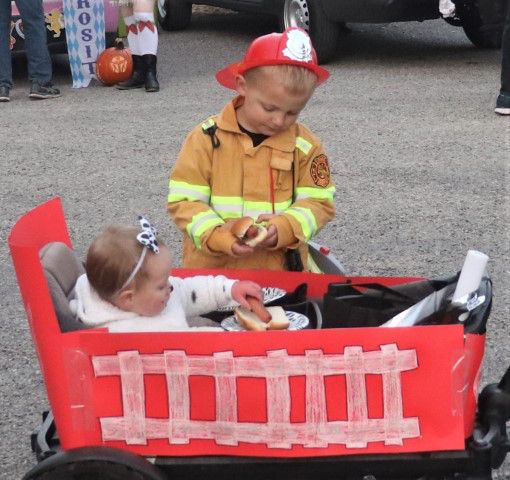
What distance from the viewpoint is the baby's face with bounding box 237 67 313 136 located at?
10.7 ft

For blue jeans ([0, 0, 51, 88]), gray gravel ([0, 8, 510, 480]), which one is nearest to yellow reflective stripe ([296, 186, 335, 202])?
gray gravel ([0, 8, 510, 480])

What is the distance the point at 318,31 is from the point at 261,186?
19.6 ft

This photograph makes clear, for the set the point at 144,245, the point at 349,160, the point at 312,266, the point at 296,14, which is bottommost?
the point at 296,14

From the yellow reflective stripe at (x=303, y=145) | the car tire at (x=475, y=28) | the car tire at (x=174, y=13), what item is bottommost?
the car tire at (x=174, y=13)

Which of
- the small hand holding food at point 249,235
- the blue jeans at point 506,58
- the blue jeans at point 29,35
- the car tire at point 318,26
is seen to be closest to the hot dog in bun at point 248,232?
the small hand holding food at point 249,235

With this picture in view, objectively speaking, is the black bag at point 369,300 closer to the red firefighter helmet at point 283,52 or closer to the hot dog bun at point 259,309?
the hot dog bun at point 259,309

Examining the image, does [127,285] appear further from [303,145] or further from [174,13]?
[174,13]

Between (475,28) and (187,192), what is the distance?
23.0ft

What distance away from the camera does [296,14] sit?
31.6ft

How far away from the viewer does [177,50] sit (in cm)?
1081

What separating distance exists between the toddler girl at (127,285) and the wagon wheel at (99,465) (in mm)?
352

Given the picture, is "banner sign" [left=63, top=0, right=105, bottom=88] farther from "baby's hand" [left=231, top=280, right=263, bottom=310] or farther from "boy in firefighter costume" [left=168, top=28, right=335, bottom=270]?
"baby's hand" [left=231, top=280, right=263, bottom=310]

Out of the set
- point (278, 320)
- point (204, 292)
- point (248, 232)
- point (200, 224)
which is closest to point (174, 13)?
point (200, 224)

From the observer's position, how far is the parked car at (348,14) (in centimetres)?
883
